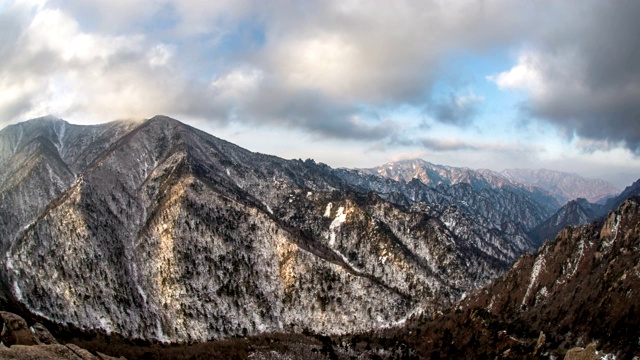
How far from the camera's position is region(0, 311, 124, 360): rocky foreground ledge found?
78.4 m

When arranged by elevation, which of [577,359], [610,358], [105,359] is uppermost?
[105,359]

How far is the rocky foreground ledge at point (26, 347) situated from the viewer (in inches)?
3086

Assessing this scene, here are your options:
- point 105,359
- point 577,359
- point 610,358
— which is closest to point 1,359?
point 105,359

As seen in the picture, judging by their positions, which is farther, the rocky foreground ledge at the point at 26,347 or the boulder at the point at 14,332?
the boulder at the point at 14,332

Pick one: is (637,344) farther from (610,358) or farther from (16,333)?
(16,333)

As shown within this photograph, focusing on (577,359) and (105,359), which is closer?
(105,359)

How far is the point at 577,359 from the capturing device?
142 metres

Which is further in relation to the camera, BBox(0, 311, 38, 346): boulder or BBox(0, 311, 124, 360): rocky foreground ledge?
BBox(0, 311, 38, 346): boulder

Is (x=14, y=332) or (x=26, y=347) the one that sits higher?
(x=26, y=347)

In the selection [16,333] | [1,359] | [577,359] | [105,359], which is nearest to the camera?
[1,359]

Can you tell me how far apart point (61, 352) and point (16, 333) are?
21.0 m

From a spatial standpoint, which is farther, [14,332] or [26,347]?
[14,332]

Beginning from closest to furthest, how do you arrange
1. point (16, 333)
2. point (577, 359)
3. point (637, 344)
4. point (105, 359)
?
1. point (16, 333)
2. point (105, 359)
3. point (577, 359)
4. point (637, 344)

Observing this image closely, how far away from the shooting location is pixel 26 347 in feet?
270
